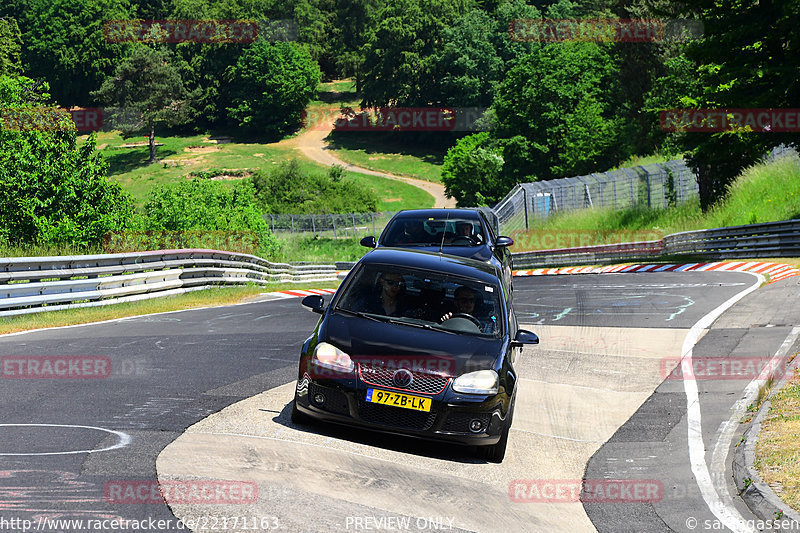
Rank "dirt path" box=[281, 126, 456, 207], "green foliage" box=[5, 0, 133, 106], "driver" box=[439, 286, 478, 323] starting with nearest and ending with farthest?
"driver" box=[439, 286, 478, 323]
"dirt path" box=[281, 126, 456, 207]
"green foliage" box=[5, 0, 133, 106]

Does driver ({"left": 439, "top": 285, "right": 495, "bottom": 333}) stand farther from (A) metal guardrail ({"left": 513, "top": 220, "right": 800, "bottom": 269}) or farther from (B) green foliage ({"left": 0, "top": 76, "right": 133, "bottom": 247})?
(B) green foliage ({"left": 0, "top": 76, "right": 133, "bottom": 247})

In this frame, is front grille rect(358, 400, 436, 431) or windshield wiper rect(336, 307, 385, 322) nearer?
front grille rect(358, 400, 436, 431)

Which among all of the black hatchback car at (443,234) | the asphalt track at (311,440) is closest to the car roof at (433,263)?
the asphalt track at (311,440)

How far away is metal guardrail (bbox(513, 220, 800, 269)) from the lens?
30.0 meters

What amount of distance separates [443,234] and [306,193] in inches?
3511

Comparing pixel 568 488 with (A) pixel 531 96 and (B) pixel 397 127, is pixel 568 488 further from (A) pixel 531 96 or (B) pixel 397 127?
(B) pixel 397 127

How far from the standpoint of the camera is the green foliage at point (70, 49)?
159m

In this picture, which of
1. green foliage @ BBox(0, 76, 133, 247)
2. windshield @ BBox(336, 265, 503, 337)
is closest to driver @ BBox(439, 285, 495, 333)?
windshield @ BBox(336, 265, 503, 337)

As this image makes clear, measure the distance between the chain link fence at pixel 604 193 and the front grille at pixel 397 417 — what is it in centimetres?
3959

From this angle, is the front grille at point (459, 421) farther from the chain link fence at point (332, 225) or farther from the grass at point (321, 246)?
the chain link fence at point (332, 225)

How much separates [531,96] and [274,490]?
8336cm

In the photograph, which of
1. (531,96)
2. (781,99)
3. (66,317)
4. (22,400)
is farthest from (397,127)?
(22,400)

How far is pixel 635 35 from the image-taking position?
246 feet

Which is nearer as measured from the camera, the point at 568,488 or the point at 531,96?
the point at 568,488
